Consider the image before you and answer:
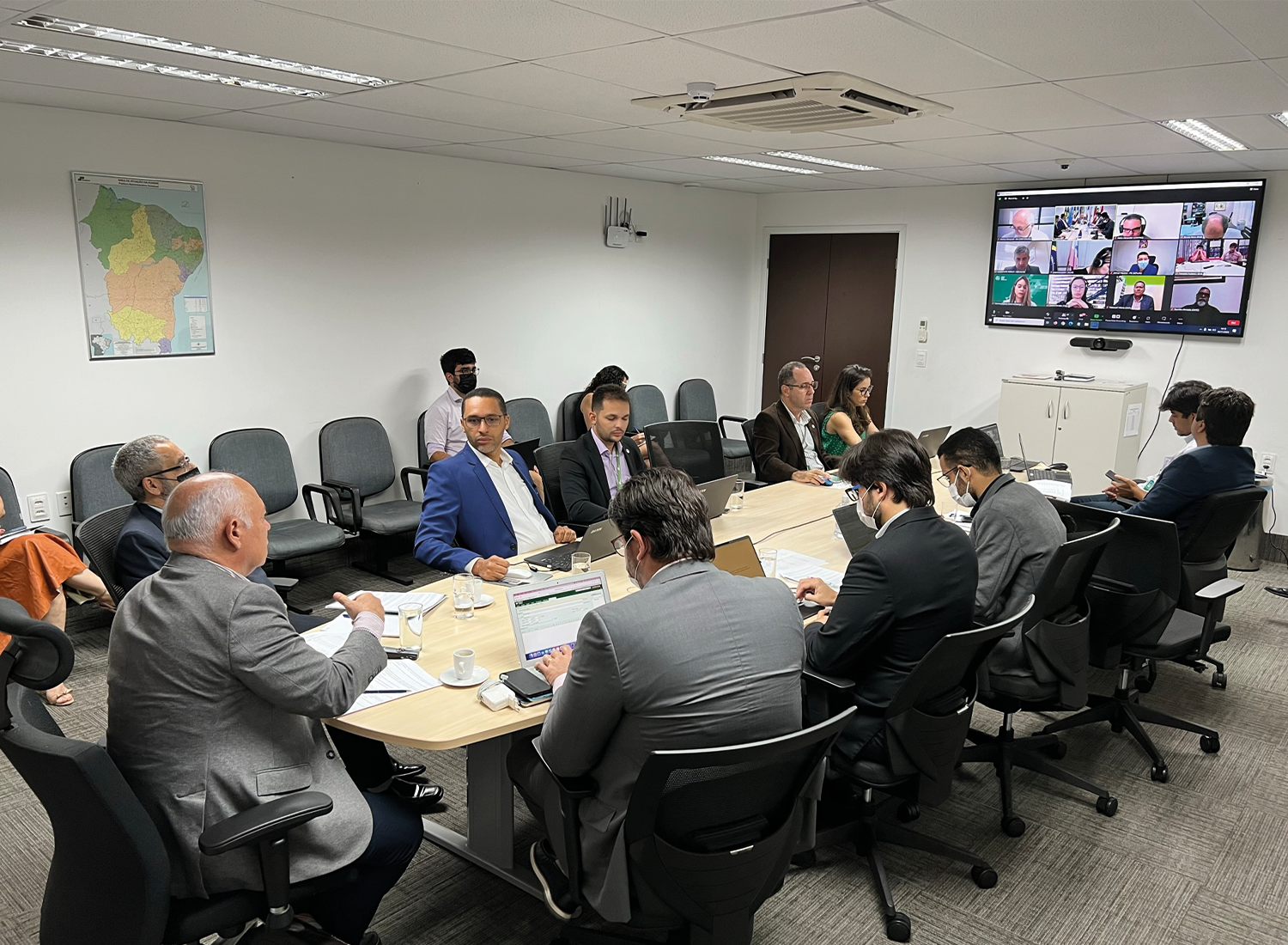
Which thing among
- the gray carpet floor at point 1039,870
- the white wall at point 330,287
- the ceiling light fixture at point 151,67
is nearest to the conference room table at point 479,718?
the gray carpet floor at point 1039,870

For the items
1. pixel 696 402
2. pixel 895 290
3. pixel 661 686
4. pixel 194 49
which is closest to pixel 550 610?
pixel 661 686


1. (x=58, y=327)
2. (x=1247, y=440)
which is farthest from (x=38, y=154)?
(x=1247, y=440)

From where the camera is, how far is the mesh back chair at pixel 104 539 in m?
3.52

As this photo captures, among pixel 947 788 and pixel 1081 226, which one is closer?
pixel 947 788

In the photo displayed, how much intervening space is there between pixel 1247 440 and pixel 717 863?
6.16 meters

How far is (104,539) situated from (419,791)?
166 cm

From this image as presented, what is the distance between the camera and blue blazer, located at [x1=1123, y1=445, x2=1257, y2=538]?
399cm

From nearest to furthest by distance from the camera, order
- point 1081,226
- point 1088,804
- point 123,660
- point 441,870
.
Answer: point 123,660 → point 441,870 → point 1088,804 → point 1081,226

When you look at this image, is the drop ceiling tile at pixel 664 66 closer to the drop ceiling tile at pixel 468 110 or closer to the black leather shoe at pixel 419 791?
the drop ceiling tile at pixel 468 110

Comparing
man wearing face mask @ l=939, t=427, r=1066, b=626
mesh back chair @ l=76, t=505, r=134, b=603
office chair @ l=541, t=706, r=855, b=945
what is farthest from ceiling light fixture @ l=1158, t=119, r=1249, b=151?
mesh back chair @ l=76, t=505, r=134, b=603

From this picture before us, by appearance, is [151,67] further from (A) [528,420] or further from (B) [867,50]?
(A) [528,420]

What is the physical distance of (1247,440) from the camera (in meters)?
6.38

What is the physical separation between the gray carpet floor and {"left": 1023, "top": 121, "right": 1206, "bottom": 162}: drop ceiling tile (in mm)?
2928

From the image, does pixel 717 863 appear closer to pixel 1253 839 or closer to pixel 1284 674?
pixel 1253 839
